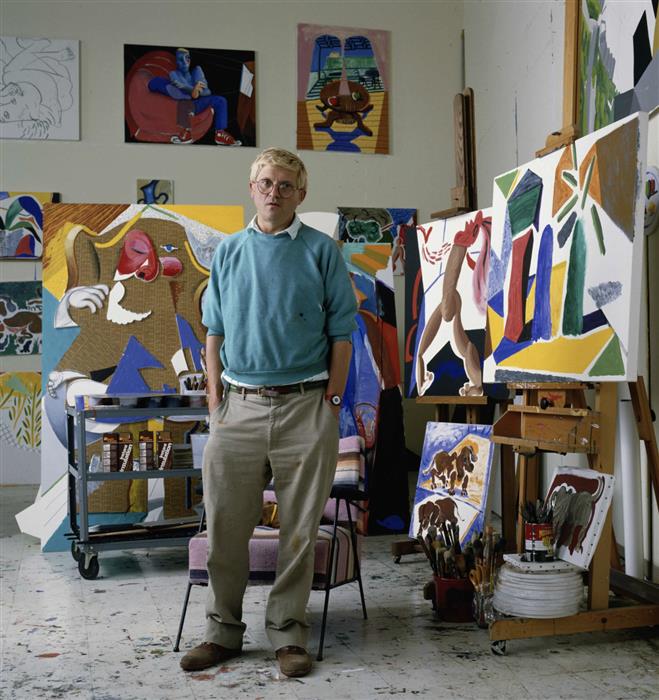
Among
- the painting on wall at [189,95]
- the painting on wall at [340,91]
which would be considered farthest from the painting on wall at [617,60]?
the painting on wall at [189,95]

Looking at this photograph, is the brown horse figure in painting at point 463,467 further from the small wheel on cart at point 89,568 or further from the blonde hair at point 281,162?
the blonde hair at point 281,162

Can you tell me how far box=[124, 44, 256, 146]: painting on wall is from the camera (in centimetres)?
669

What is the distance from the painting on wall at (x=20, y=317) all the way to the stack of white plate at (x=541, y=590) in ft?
15.7

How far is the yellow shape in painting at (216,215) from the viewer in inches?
194

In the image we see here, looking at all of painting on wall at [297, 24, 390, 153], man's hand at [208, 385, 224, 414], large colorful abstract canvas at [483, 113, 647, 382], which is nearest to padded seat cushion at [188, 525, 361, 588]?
man's hand at [208, 385, 224, 414]

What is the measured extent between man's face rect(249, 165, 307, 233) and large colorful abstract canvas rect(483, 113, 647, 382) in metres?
1.02

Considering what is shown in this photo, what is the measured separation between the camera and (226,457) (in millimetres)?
2688

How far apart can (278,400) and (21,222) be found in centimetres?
464

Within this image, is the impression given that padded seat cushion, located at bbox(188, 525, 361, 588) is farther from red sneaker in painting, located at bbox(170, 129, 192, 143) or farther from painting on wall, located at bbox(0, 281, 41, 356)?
red sneaker in painting, located at bbox(170, 129, 192, 143)

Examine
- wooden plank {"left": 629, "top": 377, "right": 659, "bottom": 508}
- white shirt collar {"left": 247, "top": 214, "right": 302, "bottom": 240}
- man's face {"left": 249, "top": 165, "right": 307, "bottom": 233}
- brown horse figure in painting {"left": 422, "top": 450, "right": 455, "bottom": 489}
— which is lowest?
brown horse figure in painting {"left": 422, "top": 450, "right": 455, "bottom": 489}

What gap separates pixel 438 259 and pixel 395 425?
3.68 ft

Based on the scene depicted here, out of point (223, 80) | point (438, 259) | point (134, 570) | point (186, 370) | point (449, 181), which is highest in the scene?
point (223, 80)

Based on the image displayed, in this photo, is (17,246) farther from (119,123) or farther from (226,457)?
(226,457)

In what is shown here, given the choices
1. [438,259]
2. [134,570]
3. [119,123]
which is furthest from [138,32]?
[134,570]
